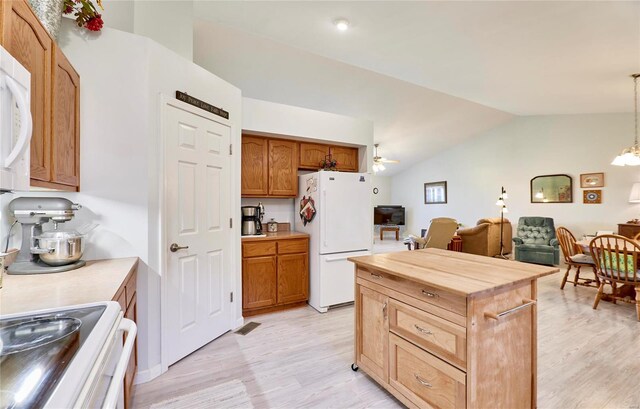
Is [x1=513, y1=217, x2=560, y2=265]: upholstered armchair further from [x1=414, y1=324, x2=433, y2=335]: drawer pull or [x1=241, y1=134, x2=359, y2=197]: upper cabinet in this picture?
[x1=414, y1=324, x2=433, y2=335]: drawer pull

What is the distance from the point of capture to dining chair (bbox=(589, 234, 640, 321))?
10.0 ft

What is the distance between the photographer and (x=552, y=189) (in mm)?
6293

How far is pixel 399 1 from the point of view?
7.67 ft

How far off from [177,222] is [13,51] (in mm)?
1375

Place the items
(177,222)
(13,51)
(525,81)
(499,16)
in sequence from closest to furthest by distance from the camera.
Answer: (13,51) < (177,222) < (499,16) < (525,81)

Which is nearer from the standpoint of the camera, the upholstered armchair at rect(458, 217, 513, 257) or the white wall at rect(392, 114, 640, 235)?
the white wall at rect(392, 114, 640, 235)

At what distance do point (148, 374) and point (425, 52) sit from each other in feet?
13.3

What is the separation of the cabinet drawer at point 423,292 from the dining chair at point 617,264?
3.03 m

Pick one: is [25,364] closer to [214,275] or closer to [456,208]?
[214,275]

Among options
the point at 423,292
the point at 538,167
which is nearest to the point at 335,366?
the point at 423,292

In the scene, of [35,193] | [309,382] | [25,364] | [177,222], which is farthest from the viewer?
[177,222]

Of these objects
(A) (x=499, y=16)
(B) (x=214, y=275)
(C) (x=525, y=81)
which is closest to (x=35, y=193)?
(B) (x=214, y=275)

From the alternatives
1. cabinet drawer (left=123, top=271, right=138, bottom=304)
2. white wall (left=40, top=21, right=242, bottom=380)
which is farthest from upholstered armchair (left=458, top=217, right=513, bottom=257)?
cabinet drawer (left=123, top=271, right=138, bottom=304)

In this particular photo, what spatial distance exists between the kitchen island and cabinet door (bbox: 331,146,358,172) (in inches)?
87.7
